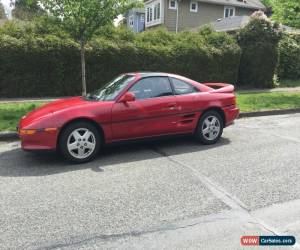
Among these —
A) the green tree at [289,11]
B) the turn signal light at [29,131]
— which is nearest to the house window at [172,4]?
the green tree at [289,11]

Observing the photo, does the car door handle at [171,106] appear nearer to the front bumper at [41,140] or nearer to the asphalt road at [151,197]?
the asphalt road at [151,197]

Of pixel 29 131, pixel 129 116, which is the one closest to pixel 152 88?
pixel 129 116

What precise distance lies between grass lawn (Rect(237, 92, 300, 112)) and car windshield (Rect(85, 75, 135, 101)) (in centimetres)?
Result: 482

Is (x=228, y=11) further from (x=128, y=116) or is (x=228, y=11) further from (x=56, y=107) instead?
(x=56, y=107)

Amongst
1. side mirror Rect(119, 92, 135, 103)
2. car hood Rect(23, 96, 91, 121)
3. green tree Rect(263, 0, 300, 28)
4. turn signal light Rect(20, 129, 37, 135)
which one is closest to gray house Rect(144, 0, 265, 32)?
green tree Rect(263, 0, 300, 28)

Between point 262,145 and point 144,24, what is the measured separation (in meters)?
35.6

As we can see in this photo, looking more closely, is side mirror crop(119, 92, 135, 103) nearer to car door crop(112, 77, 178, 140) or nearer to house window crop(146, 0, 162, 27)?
car door crop(112, 77, 178, 140)

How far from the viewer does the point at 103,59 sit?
1345cm

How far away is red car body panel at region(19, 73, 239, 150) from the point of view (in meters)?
5.61

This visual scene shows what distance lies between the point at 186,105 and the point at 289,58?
43.7 ft

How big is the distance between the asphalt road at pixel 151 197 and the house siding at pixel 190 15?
29.5 metres

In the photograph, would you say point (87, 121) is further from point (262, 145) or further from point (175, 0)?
point (175, 0)

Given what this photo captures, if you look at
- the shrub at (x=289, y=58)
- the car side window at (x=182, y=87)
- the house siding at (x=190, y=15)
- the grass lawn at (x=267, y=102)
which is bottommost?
the grass lawn at (x=267, y=102)

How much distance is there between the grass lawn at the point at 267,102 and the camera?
428 inches
